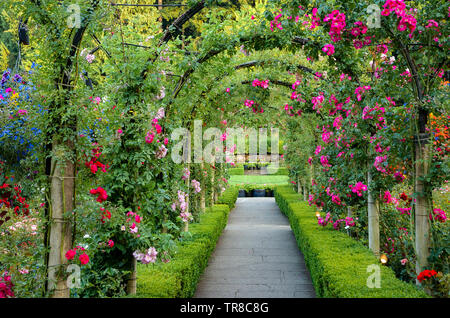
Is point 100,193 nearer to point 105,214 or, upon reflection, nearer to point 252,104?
point 105,214

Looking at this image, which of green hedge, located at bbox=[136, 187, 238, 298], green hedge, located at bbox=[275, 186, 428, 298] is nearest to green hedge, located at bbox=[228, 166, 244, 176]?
green hedge, located at bbox=[136, 187, 238, 298]

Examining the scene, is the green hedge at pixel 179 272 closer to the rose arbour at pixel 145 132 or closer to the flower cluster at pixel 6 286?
the rose arbour at pixel 145 132

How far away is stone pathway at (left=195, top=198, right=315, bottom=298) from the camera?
5320 millimetres

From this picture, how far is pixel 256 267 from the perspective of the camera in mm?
6523

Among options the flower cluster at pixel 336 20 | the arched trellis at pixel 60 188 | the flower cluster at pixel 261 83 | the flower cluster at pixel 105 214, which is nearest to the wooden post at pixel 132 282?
the flower cluster at pixel 105 214

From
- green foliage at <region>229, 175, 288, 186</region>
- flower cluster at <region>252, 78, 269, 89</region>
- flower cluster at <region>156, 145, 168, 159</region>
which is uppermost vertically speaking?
flower cluster at <region>252, 78, 269, 89</region>

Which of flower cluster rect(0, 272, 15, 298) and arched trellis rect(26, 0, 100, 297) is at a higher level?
arched trellis rect(26, 0, 100, 297)

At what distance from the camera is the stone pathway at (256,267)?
17.5ft

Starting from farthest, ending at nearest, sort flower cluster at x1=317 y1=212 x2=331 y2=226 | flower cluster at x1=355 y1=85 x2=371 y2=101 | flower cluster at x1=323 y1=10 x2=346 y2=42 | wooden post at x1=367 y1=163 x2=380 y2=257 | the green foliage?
the green foliage, flower cluster at x1=317 y1=212 x2=331 y2=226, wooden post at x1=367 y1=163 x2=380 y2=257, flower cluster at x1=355 y1=85 x2=371 y2=101, flower cluster at x1=323 y1=10 x2=346 y2=42

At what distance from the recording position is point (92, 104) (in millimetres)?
2949

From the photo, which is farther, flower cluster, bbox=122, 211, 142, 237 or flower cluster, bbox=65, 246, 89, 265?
flower cluster, bbox=122, 211, 142, 237

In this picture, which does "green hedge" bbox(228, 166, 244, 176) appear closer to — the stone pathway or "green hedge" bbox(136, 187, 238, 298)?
the stone pathway

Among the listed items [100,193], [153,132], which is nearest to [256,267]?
[153,132]
